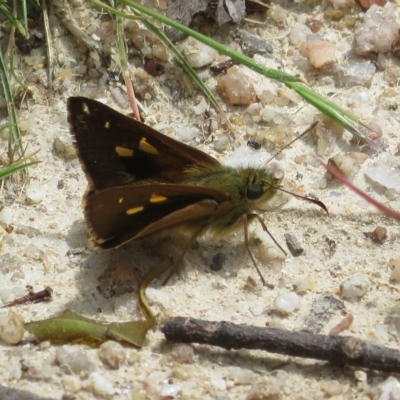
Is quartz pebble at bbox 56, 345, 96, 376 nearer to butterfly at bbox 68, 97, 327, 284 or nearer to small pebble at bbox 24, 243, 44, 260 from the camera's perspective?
butterfly at bbox 68, 97, 327, 284

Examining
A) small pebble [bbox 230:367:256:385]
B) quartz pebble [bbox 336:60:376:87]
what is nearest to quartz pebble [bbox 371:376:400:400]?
small pebble [bbox 230:367:256:385]

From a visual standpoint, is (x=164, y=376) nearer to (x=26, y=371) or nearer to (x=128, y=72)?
(x=26, y=371)

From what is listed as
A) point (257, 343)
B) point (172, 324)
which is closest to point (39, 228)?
point (172, 324)

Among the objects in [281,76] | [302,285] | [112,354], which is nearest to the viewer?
[112,354]

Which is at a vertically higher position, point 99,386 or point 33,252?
point 33,252

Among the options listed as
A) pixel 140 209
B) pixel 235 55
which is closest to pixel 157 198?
pixel 140 209

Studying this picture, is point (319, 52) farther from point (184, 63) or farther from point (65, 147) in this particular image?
point (65, 147)

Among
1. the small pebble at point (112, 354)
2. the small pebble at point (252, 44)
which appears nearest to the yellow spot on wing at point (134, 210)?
the small pebble at point (112, 354)

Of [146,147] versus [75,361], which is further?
[146,147]
